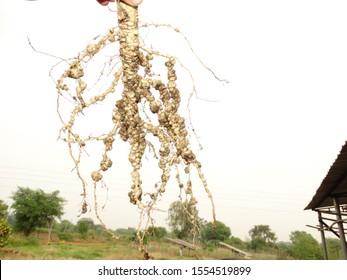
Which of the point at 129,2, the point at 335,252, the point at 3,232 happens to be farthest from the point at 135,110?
the point at 335,252

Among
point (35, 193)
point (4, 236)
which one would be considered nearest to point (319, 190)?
point (4, 236)

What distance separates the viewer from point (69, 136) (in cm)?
201

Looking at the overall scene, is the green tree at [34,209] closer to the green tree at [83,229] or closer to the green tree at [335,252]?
the green tree at [83,229]

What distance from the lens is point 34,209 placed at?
926 inches

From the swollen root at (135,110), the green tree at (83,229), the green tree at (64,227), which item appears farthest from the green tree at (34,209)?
the swollen root at (135,110)

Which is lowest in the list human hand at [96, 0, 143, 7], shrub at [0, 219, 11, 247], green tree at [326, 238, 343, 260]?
green tree at [326, 238, 343, 260]

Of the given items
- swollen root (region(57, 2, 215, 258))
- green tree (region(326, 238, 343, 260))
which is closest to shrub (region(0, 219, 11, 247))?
swollen root (region(57, 2, 215, 258))

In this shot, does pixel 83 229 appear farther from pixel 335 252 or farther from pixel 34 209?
pixel 335 252

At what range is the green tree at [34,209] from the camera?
2319 cm

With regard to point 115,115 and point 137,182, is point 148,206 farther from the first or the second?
point 115,115

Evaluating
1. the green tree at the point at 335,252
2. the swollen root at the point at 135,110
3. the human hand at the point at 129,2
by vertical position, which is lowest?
the green tree at the point at 335,252

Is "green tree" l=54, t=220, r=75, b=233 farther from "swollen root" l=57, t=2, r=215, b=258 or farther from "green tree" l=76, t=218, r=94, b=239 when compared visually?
"swollen root" l=57, t=2, r=215, b=258

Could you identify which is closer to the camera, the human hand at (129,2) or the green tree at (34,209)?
the human hand at (129,2)

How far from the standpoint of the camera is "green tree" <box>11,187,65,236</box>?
23.2m
